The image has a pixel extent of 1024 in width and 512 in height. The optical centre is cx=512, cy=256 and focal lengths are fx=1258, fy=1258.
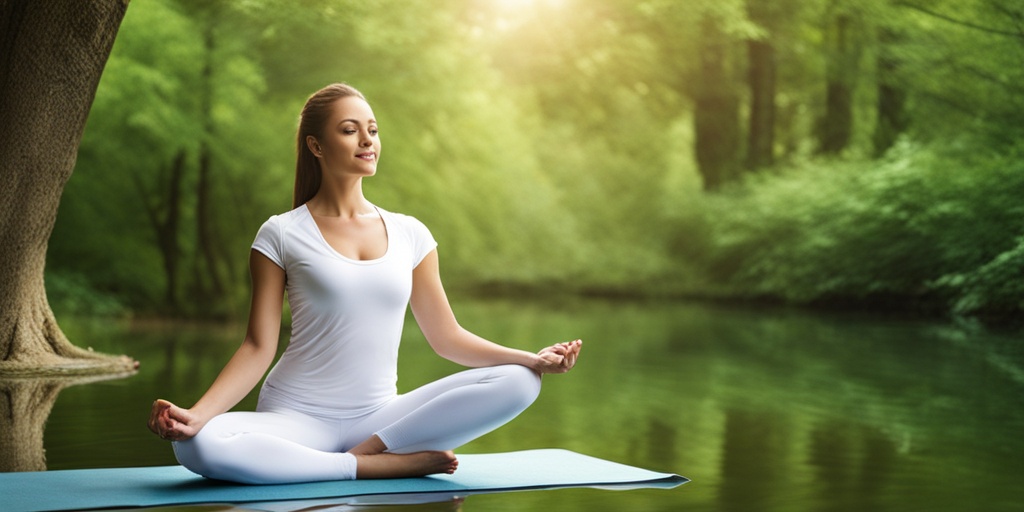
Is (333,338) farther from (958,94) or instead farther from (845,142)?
(845,142)

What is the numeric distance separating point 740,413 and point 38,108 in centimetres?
410

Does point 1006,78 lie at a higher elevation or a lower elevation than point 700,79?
lower

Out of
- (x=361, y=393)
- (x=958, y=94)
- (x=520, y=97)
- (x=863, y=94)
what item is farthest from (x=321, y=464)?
(x=520, y=97)

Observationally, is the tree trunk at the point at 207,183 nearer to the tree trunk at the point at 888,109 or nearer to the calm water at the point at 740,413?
the calm water at the point at 740,413

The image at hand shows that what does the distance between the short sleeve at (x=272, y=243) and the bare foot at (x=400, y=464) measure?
2.20ft

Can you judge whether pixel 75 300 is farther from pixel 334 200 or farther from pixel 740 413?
pixel 334 200

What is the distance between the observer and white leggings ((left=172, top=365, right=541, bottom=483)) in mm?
3766

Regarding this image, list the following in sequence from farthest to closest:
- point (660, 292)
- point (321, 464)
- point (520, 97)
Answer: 1. point (520, 97)
2. point (660, 292)
3. point (321, 464)

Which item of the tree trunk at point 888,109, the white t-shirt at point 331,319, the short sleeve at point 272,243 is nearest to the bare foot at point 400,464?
the white t-shirt at point 331,319

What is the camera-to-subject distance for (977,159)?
15.5m

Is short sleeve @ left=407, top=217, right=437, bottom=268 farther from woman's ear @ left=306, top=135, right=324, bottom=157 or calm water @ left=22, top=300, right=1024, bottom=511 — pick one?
calm water @ left=22, top=300, right=1024, bottom=511

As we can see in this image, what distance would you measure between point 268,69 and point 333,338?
1187 cm

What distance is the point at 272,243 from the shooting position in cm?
393

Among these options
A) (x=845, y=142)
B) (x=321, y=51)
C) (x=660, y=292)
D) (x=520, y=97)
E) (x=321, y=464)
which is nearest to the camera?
(x=321, y=464)
